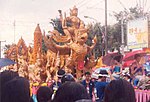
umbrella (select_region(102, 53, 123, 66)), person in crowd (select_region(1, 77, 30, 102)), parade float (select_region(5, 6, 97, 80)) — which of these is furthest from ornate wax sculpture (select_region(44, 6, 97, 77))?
person in crowd (select_region(1, 77, 30, 102))

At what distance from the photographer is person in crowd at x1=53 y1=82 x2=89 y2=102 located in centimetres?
328

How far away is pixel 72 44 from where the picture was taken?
19625 millimetres

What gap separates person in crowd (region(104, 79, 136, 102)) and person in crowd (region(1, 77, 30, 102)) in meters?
0.73

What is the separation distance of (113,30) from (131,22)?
16.7 meters

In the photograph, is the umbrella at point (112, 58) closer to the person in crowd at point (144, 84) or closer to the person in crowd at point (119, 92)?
the person in crowd at point (144, 84)

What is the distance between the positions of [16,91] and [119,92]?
0.93 m

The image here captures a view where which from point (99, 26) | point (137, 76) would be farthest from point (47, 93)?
point (99, 26)

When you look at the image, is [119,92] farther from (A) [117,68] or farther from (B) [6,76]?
(A) [117,68]

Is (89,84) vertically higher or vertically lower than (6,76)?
lower

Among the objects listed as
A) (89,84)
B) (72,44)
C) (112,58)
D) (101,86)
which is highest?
(72,44)

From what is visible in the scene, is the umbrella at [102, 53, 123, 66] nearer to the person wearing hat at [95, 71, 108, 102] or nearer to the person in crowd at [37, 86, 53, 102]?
the person wearing hat at [95, 71, 108, 102]

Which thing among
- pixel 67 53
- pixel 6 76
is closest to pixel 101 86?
pixel 6 76

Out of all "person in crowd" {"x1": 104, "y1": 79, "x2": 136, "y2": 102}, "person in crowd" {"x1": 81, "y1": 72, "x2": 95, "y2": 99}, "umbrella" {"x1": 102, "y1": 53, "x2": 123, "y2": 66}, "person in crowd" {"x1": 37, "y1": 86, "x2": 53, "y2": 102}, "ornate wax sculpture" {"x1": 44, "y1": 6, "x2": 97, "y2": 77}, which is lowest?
"person in crowd" {"x1": 81, "y1": 72, "x2": 95, "y2": 99}

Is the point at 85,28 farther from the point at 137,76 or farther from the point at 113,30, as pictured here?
the point at 113,30
